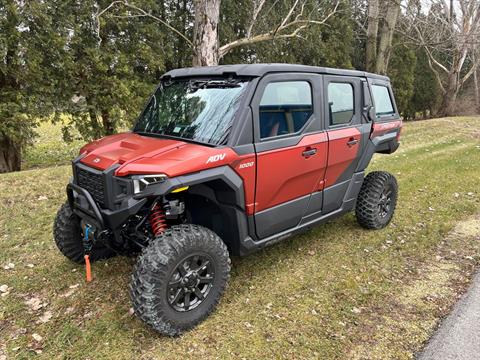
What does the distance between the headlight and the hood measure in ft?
0.10

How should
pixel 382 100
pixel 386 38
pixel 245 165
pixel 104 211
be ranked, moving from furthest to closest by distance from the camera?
pixel 386 38 → pixel 382 100 → pixel 245 165 → pixel 104 211

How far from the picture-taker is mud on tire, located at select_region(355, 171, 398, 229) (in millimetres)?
4570

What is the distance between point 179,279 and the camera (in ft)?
9.22

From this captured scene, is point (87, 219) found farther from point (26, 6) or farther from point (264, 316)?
point (26, 6)

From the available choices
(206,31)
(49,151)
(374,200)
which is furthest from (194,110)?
(49,151)

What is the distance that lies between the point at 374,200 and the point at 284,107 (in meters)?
1.94

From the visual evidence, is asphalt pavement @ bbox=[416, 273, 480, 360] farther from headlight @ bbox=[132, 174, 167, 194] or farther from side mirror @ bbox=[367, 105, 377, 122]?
headlight @ bbox=[132, 174, 167, 194]

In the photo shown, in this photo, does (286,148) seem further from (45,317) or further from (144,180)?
(45,317)

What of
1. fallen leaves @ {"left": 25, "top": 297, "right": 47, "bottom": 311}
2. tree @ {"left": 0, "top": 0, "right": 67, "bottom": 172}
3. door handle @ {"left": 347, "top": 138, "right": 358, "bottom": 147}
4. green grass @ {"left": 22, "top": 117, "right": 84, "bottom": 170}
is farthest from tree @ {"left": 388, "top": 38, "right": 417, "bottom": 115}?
fallen leaves @ {"left": 25, "top": 297, "right": 47, "bottom": 311}

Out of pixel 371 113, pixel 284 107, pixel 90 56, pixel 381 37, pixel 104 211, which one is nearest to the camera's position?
pixel 104 211

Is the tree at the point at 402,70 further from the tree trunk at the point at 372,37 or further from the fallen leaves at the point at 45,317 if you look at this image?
the fallen leaves at the point at 45,317

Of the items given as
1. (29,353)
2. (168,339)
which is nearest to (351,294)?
(168,339)

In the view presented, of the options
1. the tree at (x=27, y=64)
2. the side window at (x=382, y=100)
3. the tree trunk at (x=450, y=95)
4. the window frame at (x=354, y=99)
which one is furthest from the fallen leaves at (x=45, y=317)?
the tree trunk at (x=450, y=95)

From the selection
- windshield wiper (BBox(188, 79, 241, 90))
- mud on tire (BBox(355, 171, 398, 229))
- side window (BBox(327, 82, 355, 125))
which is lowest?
mud on tire (BBox(355, 171, 398, 229))
